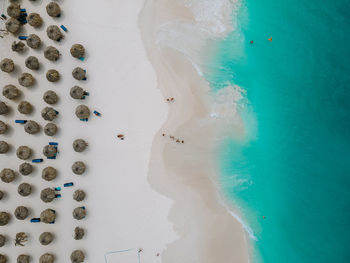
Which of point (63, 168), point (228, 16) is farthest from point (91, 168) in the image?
point (228, 16)

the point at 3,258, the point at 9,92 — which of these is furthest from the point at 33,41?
the point at 3,258

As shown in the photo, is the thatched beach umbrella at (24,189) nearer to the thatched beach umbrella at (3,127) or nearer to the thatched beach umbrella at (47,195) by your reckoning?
the thatched beach umbrella at (47,195)

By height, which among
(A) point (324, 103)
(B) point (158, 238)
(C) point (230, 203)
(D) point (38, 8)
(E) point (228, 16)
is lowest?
(B) point (158, 238)

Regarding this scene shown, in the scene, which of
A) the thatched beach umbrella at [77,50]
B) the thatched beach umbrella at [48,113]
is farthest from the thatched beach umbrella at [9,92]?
the thatched beach umbrella at [77,50]

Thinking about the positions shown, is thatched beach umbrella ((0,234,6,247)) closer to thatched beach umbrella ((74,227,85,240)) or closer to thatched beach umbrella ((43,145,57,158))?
thatched beach umbrella ((74,227,85,240))

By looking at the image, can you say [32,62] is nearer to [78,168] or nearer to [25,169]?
[25,169]

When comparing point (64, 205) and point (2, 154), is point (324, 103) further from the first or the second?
point (2, 154)

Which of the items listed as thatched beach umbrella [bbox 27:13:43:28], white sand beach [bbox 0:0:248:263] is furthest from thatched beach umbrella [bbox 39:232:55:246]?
thatched beach umbrella [bbox 27:13:43:28]
